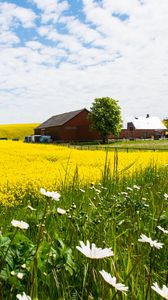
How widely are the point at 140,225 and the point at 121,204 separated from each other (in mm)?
1304

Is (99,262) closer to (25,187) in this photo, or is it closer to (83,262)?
(83,262)

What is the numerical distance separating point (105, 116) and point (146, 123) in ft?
98.3

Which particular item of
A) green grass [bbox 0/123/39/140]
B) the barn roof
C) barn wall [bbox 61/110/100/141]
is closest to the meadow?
barn wall [bbox 61/110/100/141]

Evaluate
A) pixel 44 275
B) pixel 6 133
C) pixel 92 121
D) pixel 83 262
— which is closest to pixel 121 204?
pixel 83 262

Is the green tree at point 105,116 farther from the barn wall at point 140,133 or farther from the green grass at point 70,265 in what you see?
the green grass at point 70,265

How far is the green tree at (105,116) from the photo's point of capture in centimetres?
7519

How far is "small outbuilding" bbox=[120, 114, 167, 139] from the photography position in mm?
99875

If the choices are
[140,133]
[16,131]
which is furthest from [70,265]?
[16,131]

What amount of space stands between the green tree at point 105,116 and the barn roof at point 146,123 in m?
22.4

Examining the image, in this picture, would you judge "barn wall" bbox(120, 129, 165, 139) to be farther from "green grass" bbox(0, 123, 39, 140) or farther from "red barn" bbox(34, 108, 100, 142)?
"green grass" bbox(0, 123, 39, 140)

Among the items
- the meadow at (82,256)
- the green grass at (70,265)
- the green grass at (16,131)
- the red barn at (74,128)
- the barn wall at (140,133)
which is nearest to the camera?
the meadow at (82,256)

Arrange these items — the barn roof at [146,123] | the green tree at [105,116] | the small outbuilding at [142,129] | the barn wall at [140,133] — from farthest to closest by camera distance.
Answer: the barn roof at [146,123] → the small outbuilding at [142,129] → the barn wall at [140,133] → the green tree at [105,116]

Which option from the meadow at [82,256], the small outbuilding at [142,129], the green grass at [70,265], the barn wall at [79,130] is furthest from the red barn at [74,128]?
the green grass at [70,265]

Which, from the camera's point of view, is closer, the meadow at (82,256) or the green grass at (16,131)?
the meadow at (82,256)
